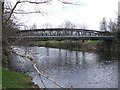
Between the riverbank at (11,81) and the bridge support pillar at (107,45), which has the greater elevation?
the riverbank at (11,81)

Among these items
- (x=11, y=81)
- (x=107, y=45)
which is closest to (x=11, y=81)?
(x=11, y=81)

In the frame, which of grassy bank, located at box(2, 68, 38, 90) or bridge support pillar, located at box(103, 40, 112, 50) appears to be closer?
grassy bank, located at box(2, 68, 38, 90)

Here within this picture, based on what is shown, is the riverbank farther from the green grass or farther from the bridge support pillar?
the bridge support pillar

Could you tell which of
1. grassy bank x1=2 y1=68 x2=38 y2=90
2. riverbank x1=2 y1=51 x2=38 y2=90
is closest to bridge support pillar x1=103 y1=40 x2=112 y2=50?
riverbank x1=2 y1=51 x2=38 y2=90

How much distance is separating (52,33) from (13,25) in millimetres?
67084

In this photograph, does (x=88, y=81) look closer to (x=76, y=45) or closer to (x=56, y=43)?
(x=76, y=45)

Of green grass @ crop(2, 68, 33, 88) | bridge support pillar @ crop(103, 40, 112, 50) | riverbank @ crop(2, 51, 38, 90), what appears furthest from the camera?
bridge support pillar @ crop(103, 40, 112, 50)

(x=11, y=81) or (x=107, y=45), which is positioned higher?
(x=11, y=81)

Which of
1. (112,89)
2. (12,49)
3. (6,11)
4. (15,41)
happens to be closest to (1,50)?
(12,49)

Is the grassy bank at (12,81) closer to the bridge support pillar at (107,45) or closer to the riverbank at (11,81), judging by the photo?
the riverbank at (11,81)

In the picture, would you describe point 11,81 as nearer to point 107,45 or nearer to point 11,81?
point 11,81

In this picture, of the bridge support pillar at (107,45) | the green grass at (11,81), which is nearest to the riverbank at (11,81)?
the green grass at (11,81)

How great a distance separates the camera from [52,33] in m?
73.8

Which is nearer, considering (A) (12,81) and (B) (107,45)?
(A) (12,81)
